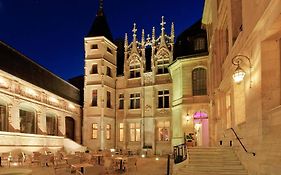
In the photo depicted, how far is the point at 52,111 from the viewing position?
2594 cm

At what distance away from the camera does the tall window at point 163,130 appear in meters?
30.4

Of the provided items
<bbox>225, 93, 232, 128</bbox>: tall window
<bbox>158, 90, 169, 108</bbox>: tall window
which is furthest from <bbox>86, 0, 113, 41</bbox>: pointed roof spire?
<bbox>225, 93, 232, 128</bbox>: tall window

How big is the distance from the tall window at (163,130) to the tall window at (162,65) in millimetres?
4980

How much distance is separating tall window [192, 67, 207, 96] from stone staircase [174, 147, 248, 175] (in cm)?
1145

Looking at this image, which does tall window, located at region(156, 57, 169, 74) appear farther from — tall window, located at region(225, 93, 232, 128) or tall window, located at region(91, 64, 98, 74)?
tall window, located at region(225, 93, 232, 128)

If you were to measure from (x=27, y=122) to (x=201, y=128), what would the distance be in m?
13.2

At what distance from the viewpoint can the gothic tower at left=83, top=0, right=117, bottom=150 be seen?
30656 mm

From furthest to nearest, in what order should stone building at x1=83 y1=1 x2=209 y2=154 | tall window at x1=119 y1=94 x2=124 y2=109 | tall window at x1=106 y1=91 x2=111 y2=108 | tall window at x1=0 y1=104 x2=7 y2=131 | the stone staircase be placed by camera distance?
tall window at x1=119 y1=94 x2=124 y2=109 < tall window at x1=106 y1=91 x2=111 y2=108 < stone building at x1=83 y1=1 x2=209 y2=154 < tall window at x1=0 y1=104 x2=7 y2=131 < the stone staircase

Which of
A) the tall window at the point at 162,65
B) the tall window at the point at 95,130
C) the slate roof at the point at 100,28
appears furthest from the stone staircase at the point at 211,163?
the slate roof at the point at 100,28

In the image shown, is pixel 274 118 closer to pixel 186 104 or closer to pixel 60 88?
pixel 186 104

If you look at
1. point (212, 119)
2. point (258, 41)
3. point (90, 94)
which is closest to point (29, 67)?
point (90, 94)

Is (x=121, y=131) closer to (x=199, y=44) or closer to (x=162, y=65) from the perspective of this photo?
(x=162, y=65)

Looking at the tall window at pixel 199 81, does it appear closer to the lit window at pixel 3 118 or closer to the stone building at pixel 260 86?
the stone building at pixel 260 86

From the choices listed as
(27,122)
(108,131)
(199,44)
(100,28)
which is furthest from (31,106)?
(199,44)
